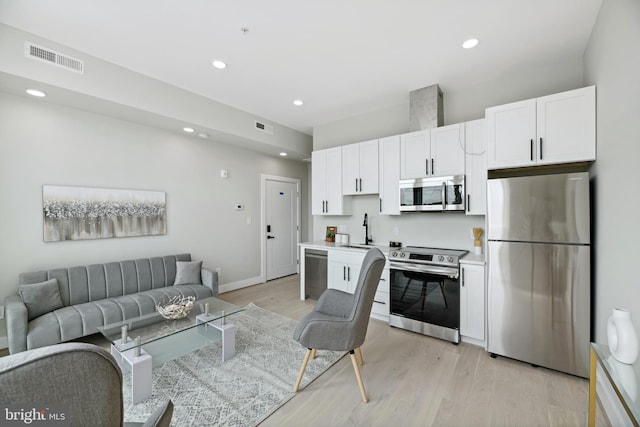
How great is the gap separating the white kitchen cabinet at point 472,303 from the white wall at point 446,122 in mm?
634

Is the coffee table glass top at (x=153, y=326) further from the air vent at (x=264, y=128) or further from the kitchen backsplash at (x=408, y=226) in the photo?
the air vent at (x=264, y=128)

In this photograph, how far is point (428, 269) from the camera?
2979mm

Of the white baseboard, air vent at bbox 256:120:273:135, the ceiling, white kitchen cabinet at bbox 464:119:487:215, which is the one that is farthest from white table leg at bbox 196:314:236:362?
air vent at bbox 256:120:273:135

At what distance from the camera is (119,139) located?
3471 mm

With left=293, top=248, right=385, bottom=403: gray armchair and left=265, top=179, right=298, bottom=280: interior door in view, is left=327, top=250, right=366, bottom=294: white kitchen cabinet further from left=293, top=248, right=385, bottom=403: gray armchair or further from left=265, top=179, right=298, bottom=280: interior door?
left=265, top=179, right=298, bottom=280: interior door

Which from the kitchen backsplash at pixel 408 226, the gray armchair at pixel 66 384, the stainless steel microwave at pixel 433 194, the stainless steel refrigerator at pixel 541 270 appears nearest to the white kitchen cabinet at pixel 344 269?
the kitchen backsplash at pixel 408 226

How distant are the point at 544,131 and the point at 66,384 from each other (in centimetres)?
344

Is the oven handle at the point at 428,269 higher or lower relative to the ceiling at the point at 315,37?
lower

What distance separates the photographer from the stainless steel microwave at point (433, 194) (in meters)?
3.12

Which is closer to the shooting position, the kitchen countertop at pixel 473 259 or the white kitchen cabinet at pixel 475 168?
the kitchen countertop at pixel 473 259

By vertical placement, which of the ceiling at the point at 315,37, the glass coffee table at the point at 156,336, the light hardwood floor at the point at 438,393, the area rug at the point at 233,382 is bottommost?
the light hardwood floor at the point at 438,393

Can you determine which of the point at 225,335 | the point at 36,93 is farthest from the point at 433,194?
the point at 36,93

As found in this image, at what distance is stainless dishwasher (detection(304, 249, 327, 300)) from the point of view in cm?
408

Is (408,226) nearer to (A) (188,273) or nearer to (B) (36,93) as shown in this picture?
(A) (188,273)
